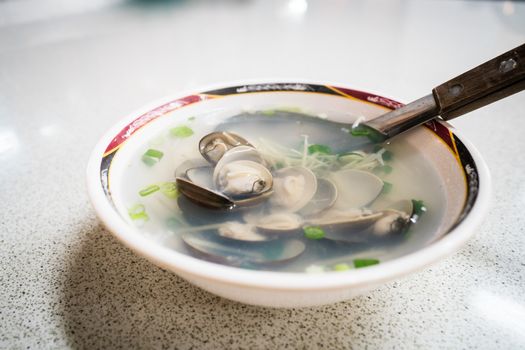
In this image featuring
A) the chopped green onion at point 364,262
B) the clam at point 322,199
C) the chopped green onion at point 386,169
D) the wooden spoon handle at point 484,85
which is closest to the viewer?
the chopped green onion at point 364,262

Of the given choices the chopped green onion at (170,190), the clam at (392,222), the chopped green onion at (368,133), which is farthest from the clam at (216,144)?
the clam at (392,222)

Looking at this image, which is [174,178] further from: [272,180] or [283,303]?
[283,303]

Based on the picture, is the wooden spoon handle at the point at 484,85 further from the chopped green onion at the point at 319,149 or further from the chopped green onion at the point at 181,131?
the chopped green onion at the point at 181,131

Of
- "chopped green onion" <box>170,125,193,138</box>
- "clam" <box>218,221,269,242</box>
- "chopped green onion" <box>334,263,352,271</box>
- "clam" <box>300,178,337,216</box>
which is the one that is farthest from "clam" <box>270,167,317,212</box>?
"chopped green onion" <box>170,125,193,138</box>

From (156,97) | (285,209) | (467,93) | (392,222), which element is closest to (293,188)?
(285,209)

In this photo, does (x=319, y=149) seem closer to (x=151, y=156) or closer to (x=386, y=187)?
(x=386, y=187)

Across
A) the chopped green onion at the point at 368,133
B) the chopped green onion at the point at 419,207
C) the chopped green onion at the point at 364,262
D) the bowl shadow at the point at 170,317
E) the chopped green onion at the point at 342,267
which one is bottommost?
the bowl shadow at the point at 170,317

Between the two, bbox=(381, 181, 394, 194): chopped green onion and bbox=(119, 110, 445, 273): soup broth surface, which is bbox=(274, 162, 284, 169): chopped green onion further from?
bbox=(381, 181, 394, 194): chopped green onion
